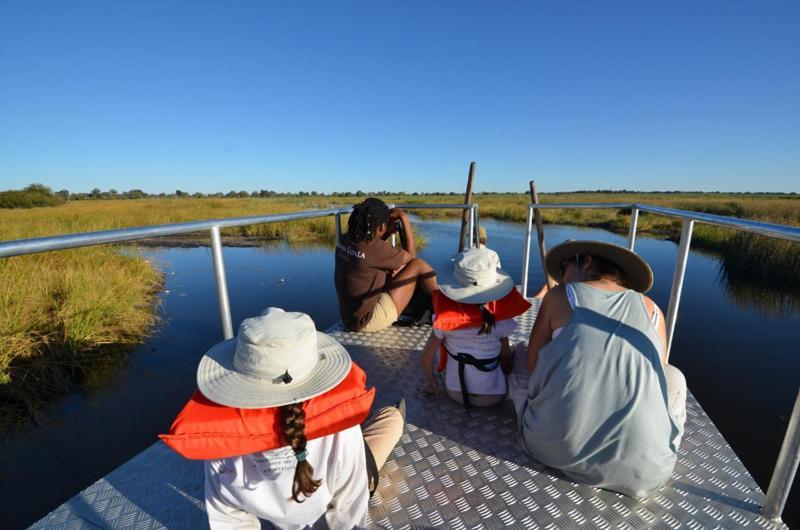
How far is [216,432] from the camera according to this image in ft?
3.33

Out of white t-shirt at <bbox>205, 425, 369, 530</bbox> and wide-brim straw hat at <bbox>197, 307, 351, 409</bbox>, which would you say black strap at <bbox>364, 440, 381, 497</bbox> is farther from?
wide-brim straw hat at <bbox>197, 307, 351, 409</bbox>

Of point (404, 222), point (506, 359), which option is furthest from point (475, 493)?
point (404, 222)

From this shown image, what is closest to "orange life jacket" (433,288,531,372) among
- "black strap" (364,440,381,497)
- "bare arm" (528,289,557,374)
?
"bare arm" (528,289,557,374)

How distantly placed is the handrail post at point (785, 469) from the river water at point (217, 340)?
2464 millimetres

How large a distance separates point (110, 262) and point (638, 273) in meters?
8.96

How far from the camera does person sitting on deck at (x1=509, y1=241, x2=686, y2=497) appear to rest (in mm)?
1258

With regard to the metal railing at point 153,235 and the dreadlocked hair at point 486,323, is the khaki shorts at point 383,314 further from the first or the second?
the dreadlocked hair at point 486,323

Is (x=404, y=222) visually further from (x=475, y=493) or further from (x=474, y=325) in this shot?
(x=475, y=493)

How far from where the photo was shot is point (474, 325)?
188 centimetres

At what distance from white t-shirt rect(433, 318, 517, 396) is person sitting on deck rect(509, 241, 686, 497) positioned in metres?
0.40

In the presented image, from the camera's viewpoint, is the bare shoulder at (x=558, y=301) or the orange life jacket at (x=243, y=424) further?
the bare shoulder at (x=558, y=301)

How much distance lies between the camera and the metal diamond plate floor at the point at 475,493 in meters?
1.38

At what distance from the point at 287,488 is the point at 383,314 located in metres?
1.96

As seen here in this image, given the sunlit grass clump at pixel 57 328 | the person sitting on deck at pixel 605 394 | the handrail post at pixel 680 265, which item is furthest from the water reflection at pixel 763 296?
the sunlit grass clump at pixel 57 328
